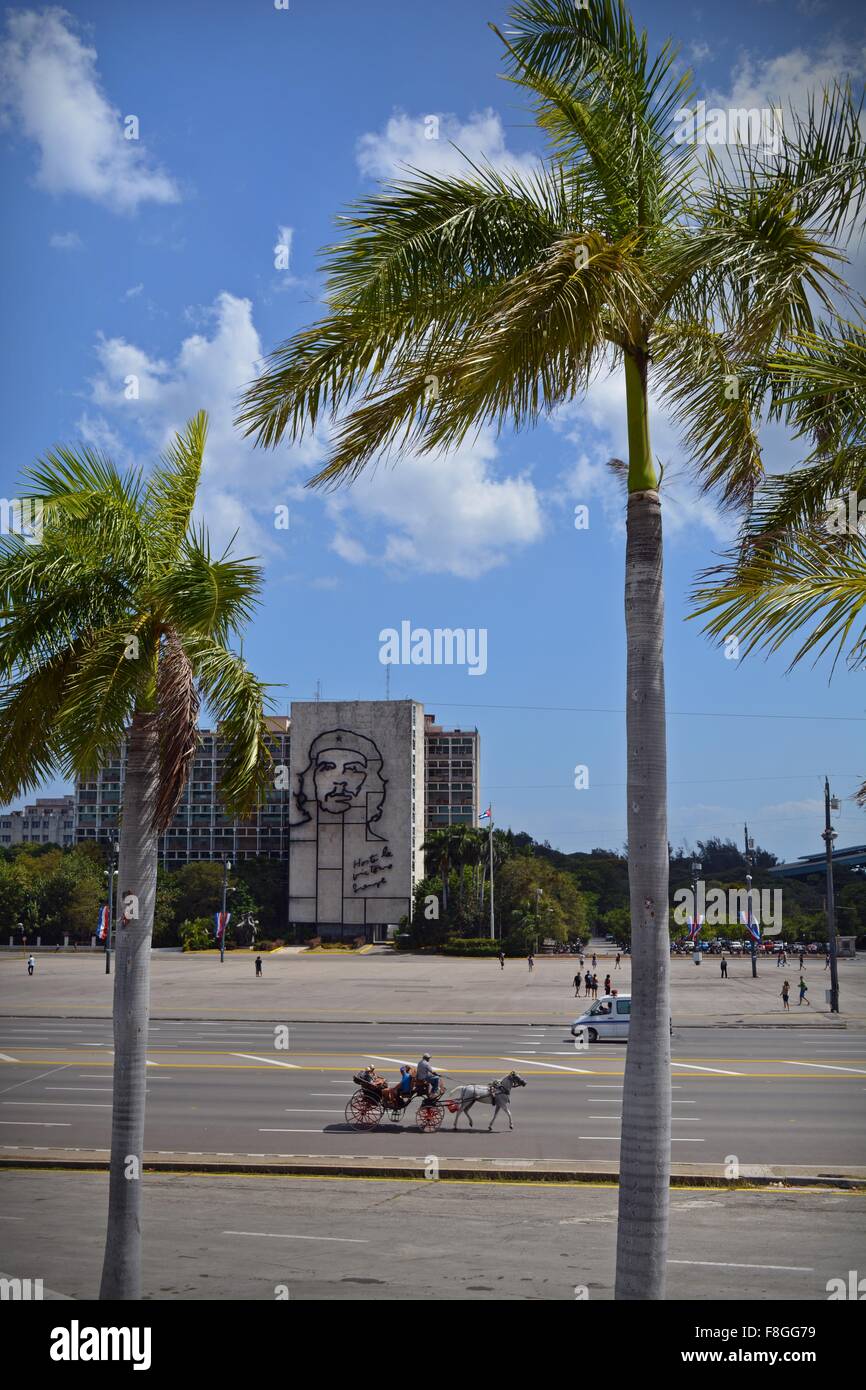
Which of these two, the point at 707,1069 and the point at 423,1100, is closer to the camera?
the point at 423,1100

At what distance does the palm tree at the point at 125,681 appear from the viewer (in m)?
8.88

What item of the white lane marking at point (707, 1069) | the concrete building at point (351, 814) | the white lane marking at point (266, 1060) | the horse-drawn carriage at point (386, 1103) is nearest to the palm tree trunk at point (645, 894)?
the horse-drawn carriage at point (386, 1103)

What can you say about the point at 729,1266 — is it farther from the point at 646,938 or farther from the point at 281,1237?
the point at 646,938

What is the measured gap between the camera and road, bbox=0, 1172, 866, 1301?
11.6m

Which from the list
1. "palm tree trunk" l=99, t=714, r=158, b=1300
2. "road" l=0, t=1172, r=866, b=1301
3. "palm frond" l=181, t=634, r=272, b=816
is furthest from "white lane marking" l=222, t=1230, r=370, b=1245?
"palm frond" l=181, t=634, r=272, b=816

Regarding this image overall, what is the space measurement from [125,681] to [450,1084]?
62.2ft

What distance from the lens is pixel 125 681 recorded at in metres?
9.21

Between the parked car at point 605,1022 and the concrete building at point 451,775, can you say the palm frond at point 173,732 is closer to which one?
the parked car at point 605,1022

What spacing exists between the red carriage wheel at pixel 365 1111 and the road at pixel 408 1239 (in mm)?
3978

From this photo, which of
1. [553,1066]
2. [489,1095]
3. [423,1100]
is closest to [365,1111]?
[423,1100]

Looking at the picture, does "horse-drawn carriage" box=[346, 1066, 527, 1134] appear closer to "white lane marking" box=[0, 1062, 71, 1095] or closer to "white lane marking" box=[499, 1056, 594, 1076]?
"white lane marking" box=[499, 1056, 594, 1076]

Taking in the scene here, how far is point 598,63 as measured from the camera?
21.7 feet
